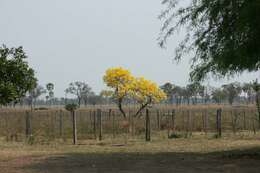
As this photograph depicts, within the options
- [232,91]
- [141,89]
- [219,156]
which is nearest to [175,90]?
[232,91]

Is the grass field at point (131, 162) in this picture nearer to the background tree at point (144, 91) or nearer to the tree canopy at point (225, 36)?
the tree canopy at point (225, 36)

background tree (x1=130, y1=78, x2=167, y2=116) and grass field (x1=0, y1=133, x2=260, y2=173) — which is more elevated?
background tree (x1=130, y1=78, x2=167, y2=116)

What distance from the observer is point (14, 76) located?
44.9 feet

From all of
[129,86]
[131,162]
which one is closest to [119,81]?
[129,86]

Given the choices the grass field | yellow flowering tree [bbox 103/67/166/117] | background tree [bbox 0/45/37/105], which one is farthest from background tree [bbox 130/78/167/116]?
background tree [bbox 0/45/37/105]

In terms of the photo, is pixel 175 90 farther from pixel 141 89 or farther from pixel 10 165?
pixel 10 165

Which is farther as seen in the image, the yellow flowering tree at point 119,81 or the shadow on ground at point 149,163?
the yellow flowering tree at point 119,81

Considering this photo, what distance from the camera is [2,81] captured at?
13.4 m

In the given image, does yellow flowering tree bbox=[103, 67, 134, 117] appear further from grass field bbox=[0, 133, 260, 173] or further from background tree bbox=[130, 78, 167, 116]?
grass field bbox=[0, 133, 260, 173]

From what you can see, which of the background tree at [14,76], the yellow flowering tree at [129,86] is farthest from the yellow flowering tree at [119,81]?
the background tree at [14,76]

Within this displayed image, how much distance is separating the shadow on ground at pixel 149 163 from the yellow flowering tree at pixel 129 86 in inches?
864

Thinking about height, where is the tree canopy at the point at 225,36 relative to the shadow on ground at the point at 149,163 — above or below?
above

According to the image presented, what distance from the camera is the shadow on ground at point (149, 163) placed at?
12.7 m

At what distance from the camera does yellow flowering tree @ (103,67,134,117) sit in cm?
3800
